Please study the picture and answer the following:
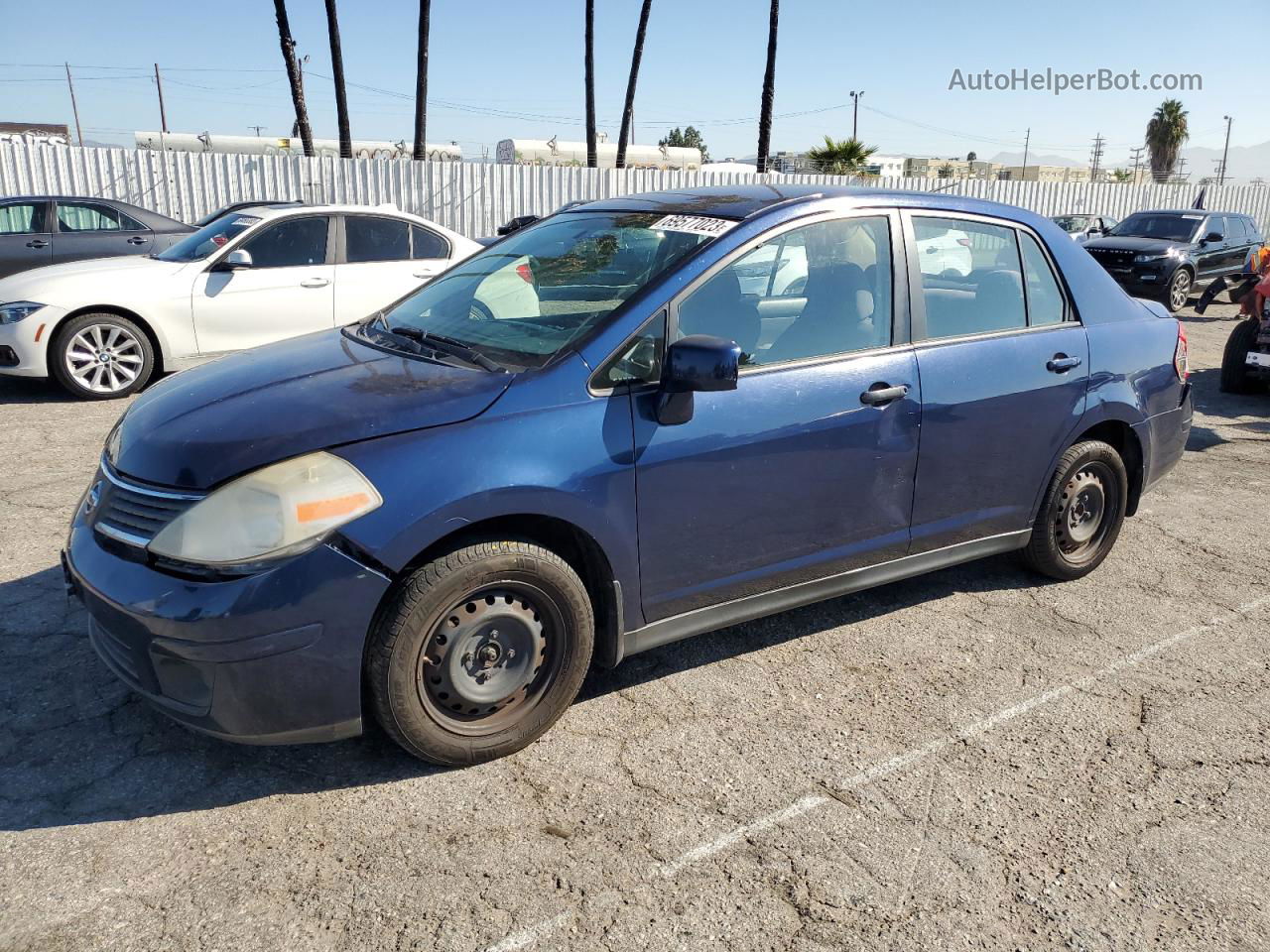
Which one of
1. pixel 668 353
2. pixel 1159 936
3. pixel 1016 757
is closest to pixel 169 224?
pixel 668 353

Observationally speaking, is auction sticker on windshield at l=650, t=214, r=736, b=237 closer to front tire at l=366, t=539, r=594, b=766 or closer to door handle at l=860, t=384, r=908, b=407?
door handle at l=860, t=384, r=908, b=407

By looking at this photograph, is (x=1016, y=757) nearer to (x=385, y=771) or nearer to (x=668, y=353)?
(x=668, y=353)

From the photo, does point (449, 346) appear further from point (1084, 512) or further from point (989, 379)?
point (1084, 512)

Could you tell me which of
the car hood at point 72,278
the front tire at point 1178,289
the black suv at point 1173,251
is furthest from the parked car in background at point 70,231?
the front tire at point 1178,289

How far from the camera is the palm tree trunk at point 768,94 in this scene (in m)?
29.9

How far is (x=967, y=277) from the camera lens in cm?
401

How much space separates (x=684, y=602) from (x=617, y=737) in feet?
1.66

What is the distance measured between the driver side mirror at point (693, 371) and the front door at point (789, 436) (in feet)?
0.18

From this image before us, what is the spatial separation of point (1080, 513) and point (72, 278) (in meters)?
7.40

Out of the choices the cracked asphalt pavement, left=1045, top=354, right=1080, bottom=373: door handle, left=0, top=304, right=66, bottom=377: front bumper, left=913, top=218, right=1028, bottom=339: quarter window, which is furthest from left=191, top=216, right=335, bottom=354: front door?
left=1045, top=354, right=1080, bottom=373: door handle

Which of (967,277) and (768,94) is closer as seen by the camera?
(967,277)

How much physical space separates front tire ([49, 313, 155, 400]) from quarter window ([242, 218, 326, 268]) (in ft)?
3.76

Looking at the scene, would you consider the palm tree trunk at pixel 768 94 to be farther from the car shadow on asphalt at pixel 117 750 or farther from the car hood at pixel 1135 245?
the car shadow on asphalt at pixel 117 750

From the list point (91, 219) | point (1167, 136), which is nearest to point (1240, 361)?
point (91, 219)
